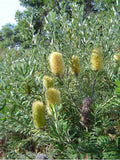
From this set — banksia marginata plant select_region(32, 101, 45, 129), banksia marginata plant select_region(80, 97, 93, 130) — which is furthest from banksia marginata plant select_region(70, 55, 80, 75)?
banksia marginata plant select_region(32, 101, 45, 129)

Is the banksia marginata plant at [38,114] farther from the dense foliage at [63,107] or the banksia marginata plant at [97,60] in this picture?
the banksia marginata plant at [97,60]

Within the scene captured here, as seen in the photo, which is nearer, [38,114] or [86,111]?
[38,114]

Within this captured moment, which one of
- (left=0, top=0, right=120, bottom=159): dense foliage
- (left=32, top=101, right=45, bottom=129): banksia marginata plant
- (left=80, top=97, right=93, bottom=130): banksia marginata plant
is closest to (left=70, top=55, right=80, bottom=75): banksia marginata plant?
(left=0, top=0, right=120, bottom=159): dense foliage

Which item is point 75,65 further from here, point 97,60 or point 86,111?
point 86,111

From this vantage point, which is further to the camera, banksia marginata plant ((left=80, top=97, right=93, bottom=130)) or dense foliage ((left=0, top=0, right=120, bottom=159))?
banksia marginata plant ((left=80, top=97, right=93, bottom=130))

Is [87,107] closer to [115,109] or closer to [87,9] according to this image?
[115,109]

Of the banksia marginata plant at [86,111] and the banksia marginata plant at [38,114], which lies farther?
the banksia marginata plant at [86,111]

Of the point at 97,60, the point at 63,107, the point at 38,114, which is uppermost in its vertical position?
the point at 97,60

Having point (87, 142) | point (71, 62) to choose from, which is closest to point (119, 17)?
point (71, 62)

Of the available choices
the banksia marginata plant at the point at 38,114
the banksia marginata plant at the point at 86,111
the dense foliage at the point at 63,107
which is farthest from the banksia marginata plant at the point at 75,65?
the banksia marginata plant at the point at 38,114

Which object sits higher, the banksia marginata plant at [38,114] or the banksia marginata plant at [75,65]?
the banksia marginata plant at [75,65]

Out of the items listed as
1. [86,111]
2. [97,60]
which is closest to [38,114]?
[86,111]

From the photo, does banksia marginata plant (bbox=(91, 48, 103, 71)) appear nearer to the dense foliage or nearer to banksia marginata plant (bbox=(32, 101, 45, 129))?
the dense foliage

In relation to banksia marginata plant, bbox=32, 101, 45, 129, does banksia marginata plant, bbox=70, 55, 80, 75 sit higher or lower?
higher
